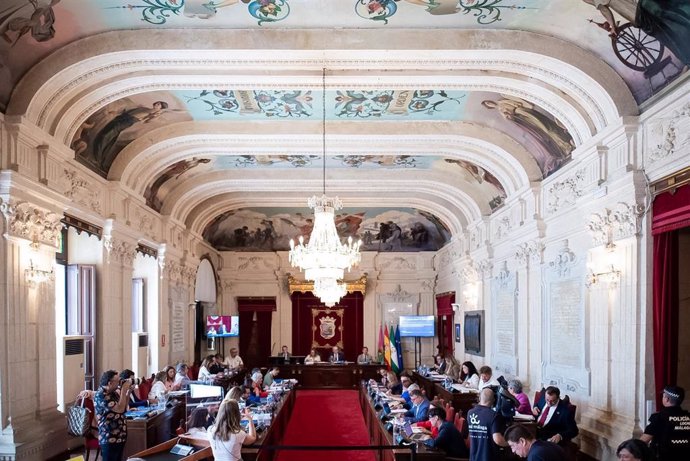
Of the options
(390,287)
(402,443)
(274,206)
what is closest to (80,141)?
(402,443)

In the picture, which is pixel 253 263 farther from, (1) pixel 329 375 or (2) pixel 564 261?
(2) pixel 564 261

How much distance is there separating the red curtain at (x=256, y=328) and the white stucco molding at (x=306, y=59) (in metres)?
14.6

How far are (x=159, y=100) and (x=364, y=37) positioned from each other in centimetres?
408

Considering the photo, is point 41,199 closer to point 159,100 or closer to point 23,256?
point 23,256

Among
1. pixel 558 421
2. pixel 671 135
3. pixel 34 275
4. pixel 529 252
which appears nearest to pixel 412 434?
pixel 558 421

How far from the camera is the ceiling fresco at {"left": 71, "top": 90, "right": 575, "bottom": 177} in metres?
9.63

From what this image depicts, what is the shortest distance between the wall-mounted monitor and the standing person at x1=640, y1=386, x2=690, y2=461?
9.17 meters

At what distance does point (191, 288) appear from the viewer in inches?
709

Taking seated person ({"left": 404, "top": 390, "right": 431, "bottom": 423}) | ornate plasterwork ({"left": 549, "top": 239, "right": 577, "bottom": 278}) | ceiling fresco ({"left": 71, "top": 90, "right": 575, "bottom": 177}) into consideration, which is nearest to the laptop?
seated person ({"left": 404, "top": 390, "right": 431, "bottom": 423})

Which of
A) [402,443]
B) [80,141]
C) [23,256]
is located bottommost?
[402,443]

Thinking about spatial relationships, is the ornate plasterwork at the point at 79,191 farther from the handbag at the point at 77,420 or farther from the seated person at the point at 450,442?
the seated person at the point at 450,442

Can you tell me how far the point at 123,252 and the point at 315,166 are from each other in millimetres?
5016

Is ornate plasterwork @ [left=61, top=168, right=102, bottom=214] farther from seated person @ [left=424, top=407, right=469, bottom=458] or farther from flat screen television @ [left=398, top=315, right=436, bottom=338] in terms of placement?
flat screen television @ [left=398, top=315, right=436, bottom=338]

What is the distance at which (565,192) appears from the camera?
9.85 m
